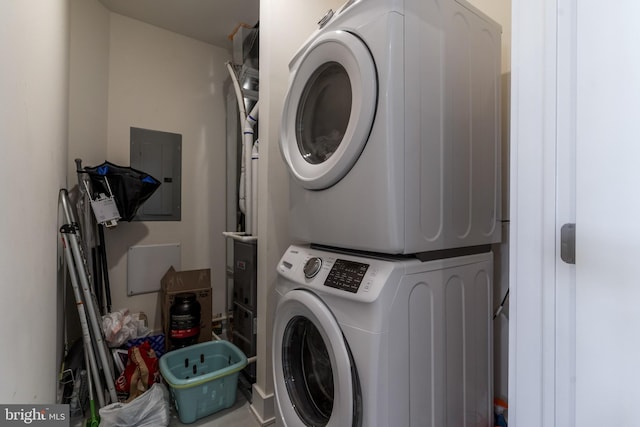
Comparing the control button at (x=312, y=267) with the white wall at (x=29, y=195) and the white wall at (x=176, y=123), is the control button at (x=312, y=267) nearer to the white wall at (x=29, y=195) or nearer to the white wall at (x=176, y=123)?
the white wall at (x=29, y=195)

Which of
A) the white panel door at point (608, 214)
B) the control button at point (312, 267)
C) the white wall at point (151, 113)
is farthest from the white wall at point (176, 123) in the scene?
the white panel door at point (608, 214)

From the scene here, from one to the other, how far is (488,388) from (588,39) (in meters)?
1.22

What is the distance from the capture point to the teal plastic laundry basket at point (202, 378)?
154 centimetres

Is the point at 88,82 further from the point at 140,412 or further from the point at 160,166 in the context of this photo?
the point at 140,412

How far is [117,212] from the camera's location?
2049 mm

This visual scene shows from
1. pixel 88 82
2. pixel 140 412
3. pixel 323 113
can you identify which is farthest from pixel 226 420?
pixel 88 82

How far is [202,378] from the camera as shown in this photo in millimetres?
1552

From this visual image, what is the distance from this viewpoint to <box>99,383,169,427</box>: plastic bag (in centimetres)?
140

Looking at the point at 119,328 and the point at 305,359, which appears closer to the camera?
the point at 305,359

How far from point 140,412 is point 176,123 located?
2.25m

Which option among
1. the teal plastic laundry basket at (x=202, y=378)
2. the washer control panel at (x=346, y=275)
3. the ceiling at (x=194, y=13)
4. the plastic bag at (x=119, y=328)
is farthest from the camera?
the ceiling at (x=194, y=13)

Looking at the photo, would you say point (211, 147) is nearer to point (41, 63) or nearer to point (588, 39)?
point (41, 63)

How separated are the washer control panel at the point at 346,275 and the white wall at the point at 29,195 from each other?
90 centimetres

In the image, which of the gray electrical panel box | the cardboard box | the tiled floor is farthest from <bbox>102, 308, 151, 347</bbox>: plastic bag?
the gray electrical panel box
